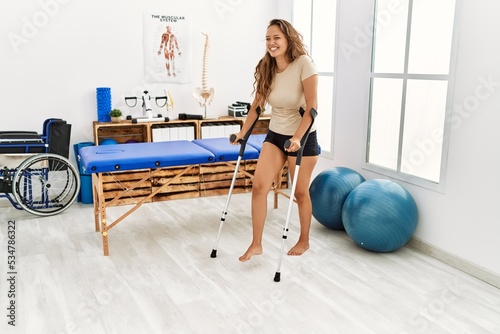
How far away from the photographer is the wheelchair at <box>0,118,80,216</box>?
12.2 feet

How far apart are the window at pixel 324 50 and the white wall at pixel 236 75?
255 millimetres

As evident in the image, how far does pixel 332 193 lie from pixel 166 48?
233 cm

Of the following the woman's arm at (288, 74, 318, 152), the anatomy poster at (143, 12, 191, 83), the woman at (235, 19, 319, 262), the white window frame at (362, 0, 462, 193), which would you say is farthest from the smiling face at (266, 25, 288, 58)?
the anatomy poster at (143, 12, 191, 83)

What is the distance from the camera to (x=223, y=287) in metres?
2.73

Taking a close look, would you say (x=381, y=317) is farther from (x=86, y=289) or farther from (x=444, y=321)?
(x=86, y=289)

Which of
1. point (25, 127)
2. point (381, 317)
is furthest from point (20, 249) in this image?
point (381, 317)

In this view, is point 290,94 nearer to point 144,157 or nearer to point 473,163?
point 144,157

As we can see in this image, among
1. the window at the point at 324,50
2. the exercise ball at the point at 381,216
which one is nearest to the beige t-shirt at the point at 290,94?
the exercise ball at the point at 381,216

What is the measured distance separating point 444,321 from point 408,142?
1402mm

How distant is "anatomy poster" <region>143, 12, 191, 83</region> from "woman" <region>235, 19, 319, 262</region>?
1898mm

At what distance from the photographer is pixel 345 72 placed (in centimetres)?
394

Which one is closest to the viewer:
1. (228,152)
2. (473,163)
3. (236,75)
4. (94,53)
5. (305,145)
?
(473,163)

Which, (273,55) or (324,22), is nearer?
(273,55)

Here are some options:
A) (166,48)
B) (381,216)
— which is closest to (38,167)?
(166,48)
